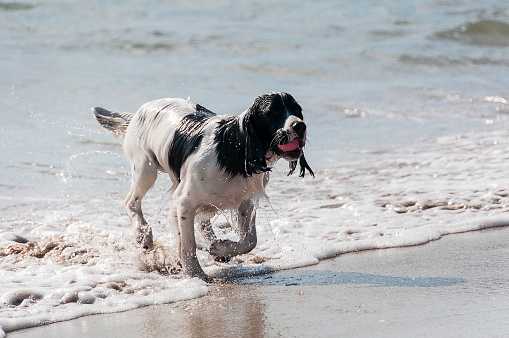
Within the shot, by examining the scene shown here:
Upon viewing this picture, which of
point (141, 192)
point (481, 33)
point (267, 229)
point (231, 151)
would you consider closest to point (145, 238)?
point (141, 192)

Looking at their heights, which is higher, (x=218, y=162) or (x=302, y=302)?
(x=218, y=162)

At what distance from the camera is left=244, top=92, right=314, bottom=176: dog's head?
179 inches

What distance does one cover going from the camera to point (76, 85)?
12688 millimetres

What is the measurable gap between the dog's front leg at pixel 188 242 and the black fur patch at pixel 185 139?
0.35 meters

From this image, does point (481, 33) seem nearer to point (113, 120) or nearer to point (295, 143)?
point (113, 120)

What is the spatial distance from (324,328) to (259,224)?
8.34 ft

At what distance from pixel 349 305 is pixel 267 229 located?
6.74 feet

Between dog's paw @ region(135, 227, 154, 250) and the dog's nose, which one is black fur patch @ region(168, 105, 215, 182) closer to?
dog's paw @ region(135, 227, 154, 250)

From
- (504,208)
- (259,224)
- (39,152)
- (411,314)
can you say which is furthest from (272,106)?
(39,152)

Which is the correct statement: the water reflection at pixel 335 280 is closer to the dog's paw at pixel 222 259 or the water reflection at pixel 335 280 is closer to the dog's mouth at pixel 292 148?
the dog's paw at pixel 222 259

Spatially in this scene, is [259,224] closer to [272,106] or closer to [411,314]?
[272,106]

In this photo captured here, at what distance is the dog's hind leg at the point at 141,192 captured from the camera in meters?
5.89

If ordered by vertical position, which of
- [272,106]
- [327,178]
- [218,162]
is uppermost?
[272,106]

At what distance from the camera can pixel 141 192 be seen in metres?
6.11
